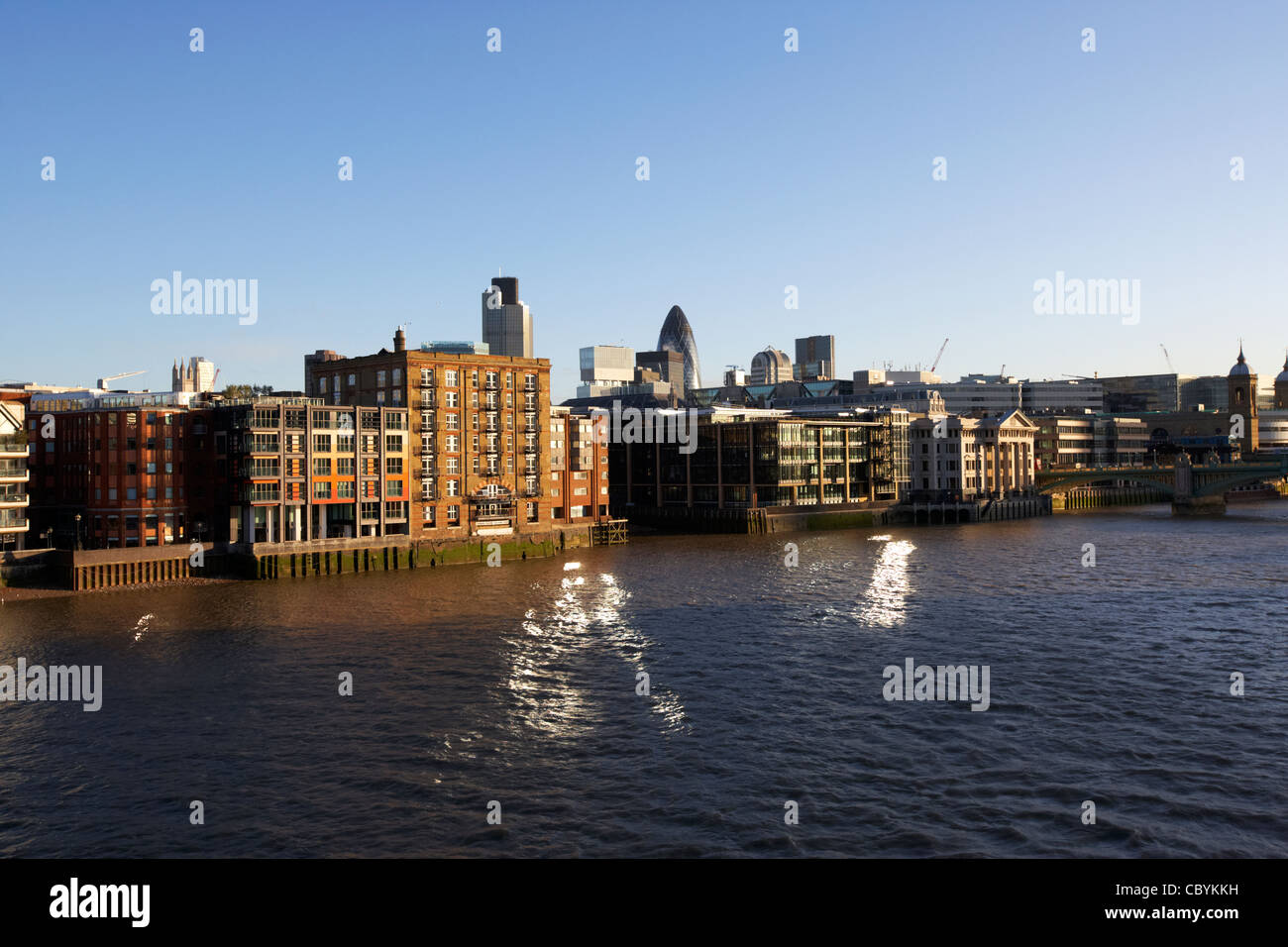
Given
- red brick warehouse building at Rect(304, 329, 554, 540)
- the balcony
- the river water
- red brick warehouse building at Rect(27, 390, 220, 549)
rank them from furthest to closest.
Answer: red brick warehouse building at Rect(304, 329, 554, 540), red brick warehouse building at Rect(27, 390, 220, 549), the balcony, the river water

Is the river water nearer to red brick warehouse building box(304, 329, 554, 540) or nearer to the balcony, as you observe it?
the balcony

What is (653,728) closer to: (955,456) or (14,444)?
(14,444)

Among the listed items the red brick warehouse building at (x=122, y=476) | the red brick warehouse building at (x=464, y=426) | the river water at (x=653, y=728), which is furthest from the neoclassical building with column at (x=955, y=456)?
the red brick warehouse building at (x=122, y=476)

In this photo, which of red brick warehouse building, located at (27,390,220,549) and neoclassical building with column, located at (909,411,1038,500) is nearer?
red brick warehouse building, located at (27,390,220,549)

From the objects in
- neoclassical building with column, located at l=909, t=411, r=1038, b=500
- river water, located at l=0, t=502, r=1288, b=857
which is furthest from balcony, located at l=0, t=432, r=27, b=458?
neoclassical building with column, located at l=909, t=411, r=1038, b=500

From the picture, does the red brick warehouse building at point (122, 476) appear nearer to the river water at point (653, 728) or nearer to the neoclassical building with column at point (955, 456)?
the river water at point (653, 728)

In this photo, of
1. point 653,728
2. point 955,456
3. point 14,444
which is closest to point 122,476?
point 14,444

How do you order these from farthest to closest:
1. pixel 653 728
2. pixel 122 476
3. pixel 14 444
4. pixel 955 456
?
pixel 955 456 < pixel 122 476 < pixel 14 444 < pixel 653 728

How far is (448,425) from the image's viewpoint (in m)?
119

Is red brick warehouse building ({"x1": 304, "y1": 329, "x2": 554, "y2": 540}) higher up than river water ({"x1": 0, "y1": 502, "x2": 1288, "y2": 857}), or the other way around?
red brick warehouse building ({"x1": 304, "y1": 329, "x2": 554, "y2": 540})

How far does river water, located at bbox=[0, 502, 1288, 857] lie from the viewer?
106 ft

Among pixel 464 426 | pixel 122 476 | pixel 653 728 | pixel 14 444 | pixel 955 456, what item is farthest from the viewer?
pixel 955 456

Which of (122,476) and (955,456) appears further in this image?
(955,456)

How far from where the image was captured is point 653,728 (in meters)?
43.4
